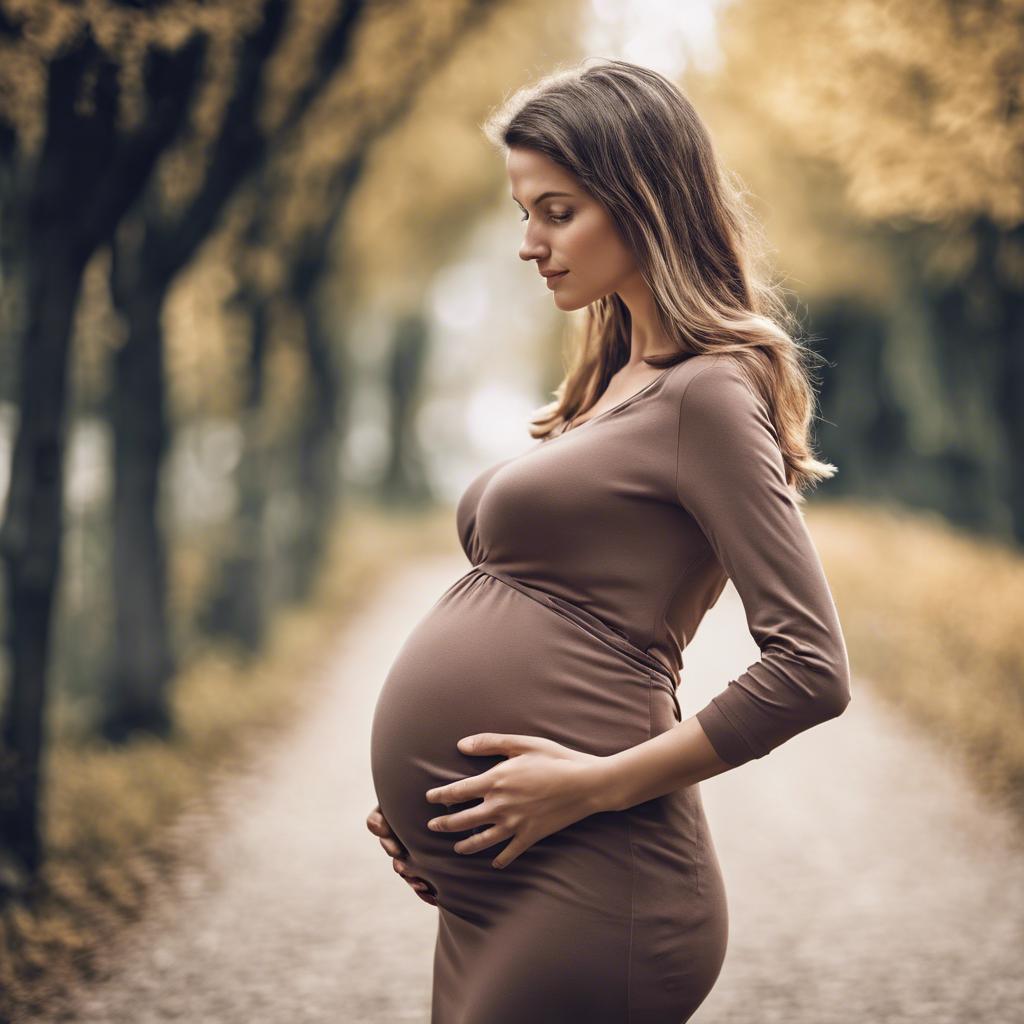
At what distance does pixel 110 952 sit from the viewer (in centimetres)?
502

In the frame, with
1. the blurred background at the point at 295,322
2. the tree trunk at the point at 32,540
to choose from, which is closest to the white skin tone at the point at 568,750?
the blurred background at the point at 295,322

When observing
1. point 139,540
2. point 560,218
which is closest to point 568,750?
point 560,218

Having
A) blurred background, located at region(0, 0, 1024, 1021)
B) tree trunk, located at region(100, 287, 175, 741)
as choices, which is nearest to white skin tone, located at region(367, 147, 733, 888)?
blurred background, located at region(0, 0, 1024, 1021)

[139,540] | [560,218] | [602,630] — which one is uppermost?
[139,540]

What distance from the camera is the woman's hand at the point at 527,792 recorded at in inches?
68.3

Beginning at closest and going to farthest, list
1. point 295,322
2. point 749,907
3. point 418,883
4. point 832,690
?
point 832,690 → point 418,883 → point 749,907 → point 295,322

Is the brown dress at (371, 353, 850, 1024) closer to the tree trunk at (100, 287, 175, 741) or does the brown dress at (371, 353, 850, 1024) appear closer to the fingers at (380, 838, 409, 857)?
the fingers at (380, 838, 409, 857)

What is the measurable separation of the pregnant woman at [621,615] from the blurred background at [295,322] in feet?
1.36

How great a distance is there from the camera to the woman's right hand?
6.84 ft

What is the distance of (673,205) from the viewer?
6.14ft

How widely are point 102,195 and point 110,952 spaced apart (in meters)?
3.34

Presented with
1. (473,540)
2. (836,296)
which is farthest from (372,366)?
(473,540)

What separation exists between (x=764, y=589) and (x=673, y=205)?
64 centimetres

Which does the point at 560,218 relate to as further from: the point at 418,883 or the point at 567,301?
the point at 418,883
